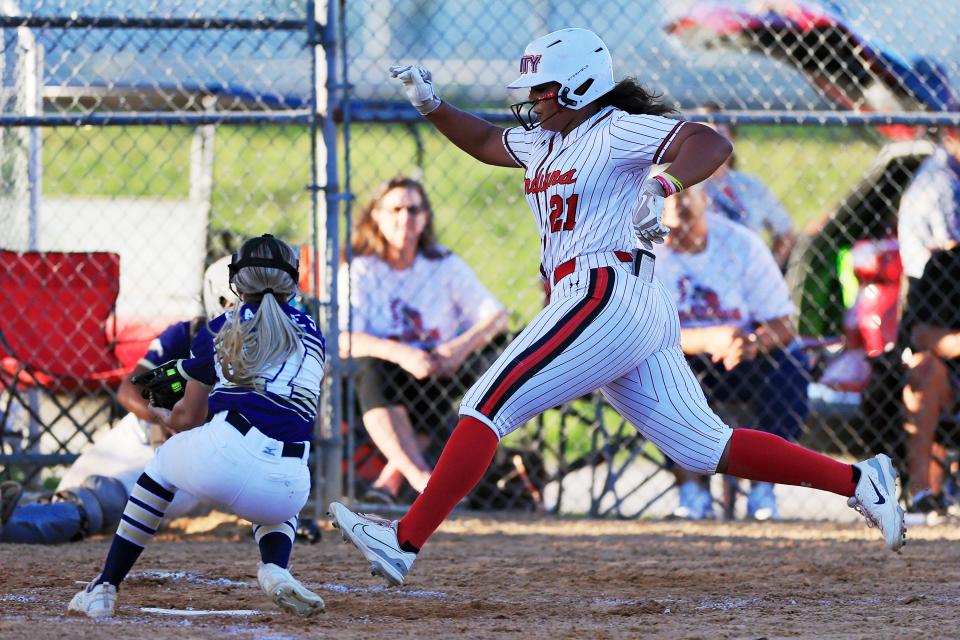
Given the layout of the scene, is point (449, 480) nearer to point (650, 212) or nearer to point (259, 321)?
point (259, 321)

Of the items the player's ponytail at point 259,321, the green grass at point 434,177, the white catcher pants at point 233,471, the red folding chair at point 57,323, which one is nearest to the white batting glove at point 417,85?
the player's ponytail at point 259,321

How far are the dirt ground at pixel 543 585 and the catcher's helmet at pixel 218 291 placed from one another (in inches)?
34.1

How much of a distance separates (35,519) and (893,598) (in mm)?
3088

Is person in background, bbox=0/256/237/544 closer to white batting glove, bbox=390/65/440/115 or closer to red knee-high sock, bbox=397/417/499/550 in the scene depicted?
white batting glove, bbox=390/65/440/115

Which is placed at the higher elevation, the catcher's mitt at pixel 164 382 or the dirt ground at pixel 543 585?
the catcher's mitt at pixel 164 382

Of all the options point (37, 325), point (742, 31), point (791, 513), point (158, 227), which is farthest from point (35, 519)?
point (742, 31)

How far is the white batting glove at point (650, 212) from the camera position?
3479 mm

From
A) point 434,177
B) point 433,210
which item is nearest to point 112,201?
point 433,210

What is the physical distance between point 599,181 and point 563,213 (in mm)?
A: 131

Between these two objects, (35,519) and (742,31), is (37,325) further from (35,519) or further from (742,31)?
(742,31)

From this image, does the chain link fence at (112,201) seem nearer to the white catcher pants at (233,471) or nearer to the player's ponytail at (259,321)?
the player's ponytail at (259,321)

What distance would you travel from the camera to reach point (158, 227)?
7.95 m

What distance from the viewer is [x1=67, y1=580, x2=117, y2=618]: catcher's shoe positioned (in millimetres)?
3510

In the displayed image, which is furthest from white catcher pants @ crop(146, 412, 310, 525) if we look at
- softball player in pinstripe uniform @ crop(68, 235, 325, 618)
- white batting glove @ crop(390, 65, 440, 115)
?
white batting glove @ crop(390, 65, 440, 115)
